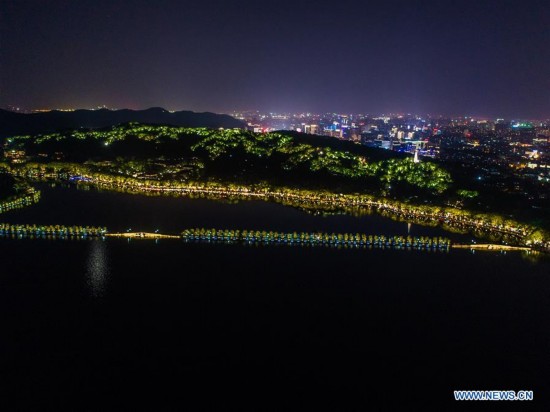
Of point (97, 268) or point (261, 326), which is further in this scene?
point (97, 268)

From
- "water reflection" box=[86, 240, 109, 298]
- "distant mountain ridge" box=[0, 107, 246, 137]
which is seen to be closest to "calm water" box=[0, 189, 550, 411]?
"water reflection" box=[86, 240, 109, 298]

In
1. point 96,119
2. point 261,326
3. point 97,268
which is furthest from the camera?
point 96,119

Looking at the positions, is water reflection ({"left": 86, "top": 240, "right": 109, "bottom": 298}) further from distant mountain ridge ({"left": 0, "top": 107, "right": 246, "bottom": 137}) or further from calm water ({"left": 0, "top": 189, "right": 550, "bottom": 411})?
distant mountain ridge ({"left": 0, "top": 107, "right": 246, "bottom": 137})

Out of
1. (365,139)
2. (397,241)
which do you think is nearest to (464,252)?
(397,241)

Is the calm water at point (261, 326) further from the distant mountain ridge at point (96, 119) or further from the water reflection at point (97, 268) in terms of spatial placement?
the distant mountain ridge at point (96, 119)

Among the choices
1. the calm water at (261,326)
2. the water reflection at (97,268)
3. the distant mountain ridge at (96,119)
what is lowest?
the calm water at (261,326)

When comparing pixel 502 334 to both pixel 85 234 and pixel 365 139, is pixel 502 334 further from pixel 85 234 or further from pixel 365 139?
pixel 365 139

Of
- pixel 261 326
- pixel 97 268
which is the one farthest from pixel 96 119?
pixel 261 326

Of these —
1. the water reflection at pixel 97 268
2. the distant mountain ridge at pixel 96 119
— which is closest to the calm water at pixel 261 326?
the water reflection at pixel 97 268

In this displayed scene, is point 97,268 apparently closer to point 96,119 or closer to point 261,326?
point 261,326
